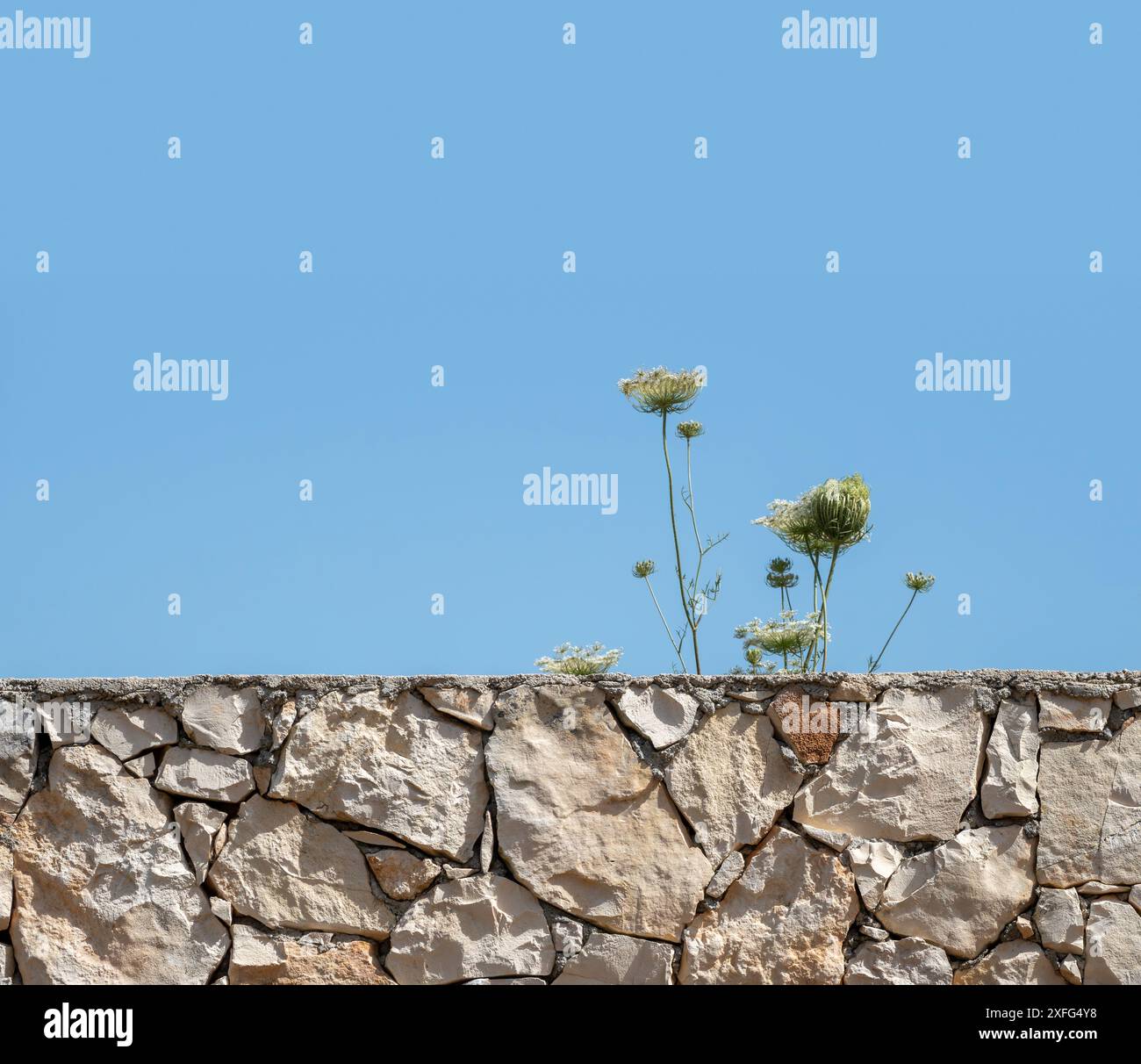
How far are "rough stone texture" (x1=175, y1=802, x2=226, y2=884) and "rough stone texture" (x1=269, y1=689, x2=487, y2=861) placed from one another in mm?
263

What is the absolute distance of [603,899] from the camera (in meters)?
4.27

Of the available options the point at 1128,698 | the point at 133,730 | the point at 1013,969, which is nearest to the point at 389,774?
the point at 133,730

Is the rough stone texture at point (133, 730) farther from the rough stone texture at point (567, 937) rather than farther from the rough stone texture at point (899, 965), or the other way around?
the rough stone texture at point (899, 965)

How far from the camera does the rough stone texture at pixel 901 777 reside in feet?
14.2

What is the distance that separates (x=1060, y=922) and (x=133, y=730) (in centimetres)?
380

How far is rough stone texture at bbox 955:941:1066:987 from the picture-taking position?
4.30 m

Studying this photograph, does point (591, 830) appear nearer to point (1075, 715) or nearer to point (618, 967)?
point (618, 967)

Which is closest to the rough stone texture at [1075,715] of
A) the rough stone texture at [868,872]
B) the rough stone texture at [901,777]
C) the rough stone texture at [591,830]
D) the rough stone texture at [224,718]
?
the rough stone texture at [901,777]

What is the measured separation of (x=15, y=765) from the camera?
4.30m

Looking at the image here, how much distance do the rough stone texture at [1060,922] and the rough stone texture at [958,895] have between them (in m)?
0.07

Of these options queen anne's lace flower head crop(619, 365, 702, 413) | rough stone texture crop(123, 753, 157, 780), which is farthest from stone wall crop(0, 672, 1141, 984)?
queen anne's lace flower head crop(619, 365, 702, 413)
